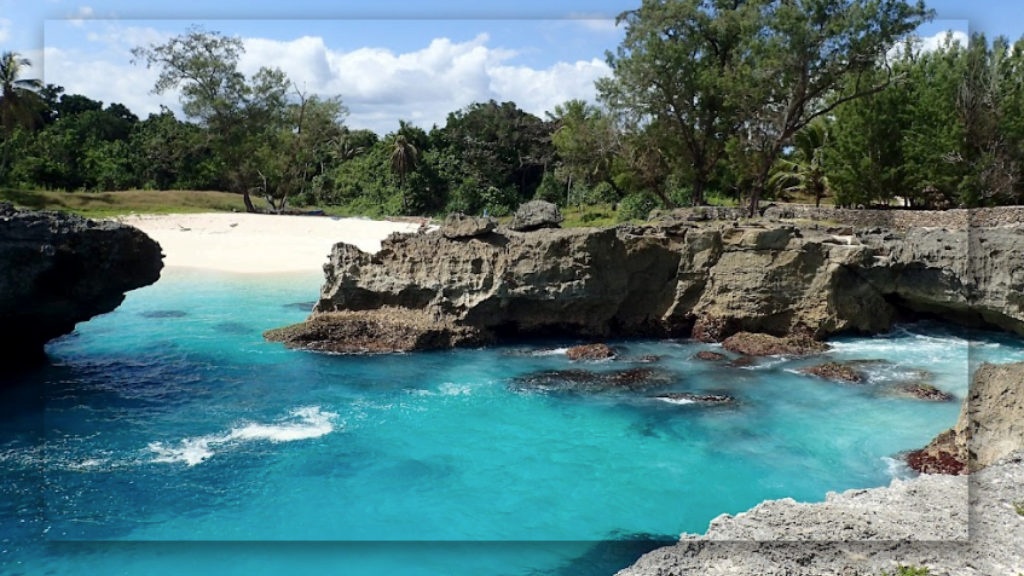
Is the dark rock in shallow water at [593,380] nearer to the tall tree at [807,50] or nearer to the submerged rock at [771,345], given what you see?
the submerged rock at [771,345]

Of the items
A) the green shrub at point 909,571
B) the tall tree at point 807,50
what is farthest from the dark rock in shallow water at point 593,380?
the tall tree at point 807,50

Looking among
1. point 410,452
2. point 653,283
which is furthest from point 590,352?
point 410,452

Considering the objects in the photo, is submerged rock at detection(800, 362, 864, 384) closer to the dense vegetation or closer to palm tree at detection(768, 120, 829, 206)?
the dense vegetation

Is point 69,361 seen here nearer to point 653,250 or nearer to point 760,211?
point 653,250

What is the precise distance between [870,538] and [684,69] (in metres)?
27.6

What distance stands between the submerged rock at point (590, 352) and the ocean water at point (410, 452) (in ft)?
1.39

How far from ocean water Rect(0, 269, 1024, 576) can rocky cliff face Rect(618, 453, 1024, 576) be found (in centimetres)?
166

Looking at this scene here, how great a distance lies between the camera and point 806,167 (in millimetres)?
43500

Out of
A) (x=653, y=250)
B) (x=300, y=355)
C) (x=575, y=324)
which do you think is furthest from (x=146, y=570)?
(x=653, y=250)

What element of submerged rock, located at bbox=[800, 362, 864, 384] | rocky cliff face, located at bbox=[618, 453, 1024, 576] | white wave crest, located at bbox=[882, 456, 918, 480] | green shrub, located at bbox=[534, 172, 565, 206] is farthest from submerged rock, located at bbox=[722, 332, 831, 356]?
green shrub, located at bbox=[534, 172, 565, 206]

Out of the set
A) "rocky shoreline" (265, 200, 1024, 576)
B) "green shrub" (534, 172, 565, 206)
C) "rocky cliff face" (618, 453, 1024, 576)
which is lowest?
"rocky cliff face" (618, 453, 1024, 576)

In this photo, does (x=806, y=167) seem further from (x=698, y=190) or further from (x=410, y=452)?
(x=410, y=452)

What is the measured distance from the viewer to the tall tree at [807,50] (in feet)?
90.9

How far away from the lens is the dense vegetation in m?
30.2
